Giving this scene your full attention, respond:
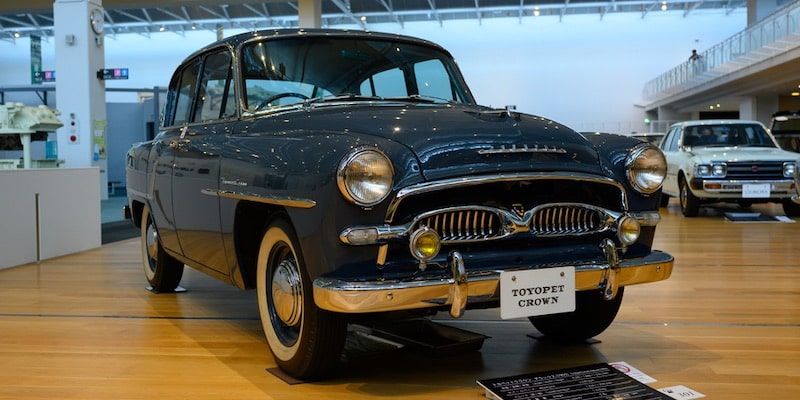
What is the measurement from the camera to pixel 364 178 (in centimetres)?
268

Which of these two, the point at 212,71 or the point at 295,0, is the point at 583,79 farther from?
the point at 212,71

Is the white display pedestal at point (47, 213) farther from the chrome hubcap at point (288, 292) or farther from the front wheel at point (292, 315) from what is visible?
the chrome hubcap at point (288, 292)

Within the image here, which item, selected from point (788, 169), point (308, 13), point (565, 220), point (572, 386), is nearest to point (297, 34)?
point (565, 220)

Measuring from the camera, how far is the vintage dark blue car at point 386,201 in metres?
2.68

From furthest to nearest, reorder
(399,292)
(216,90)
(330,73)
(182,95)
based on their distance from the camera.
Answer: (182,95)
(216,90)
(330,73)
(399,292)

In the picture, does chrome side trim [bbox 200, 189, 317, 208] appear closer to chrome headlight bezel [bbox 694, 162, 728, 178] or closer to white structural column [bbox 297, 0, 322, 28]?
chrome headlight bezel [bbox 694, 162, 728, 178]

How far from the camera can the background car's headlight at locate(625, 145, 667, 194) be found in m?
3.23

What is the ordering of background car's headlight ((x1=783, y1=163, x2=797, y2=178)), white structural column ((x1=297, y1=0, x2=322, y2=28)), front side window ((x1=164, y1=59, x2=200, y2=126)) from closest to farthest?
1. front side window ((x1=164, y1=59, x2=200, y2=126))
2. background car's headlight ((x1=783, y1=163, x2=797, y2=178))
3. white structural column ((x1=297, y1=0, x2=322, y2=28))

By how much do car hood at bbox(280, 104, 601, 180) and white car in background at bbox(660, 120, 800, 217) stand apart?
8.14m

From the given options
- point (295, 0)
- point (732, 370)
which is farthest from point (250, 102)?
point (295, 0)

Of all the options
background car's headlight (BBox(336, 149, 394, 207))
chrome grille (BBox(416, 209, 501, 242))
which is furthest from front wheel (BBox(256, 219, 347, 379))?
chrome grille (BBox(416, 209, 501, 242))

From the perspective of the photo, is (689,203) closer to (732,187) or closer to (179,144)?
(732,187)

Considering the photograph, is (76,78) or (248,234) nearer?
(248,234)

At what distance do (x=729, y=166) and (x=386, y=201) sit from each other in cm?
904
